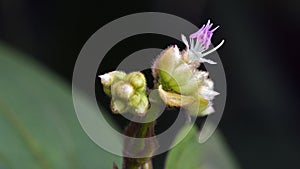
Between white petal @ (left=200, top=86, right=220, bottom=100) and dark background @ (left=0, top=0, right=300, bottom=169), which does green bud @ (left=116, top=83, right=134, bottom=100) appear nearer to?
white petal @ (left=200, top=86, right=220, bottom=100)

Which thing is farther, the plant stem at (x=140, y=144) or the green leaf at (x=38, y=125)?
the green leaf at (x=38, y=125)

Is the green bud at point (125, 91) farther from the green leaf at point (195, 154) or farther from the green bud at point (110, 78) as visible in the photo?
the green leaf at point (195, 154)

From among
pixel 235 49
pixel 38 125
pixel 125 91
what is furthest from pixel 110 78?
pixel 235 49

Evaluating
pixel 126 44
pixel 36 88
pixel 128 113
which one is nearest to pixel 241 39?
pixel 126 44

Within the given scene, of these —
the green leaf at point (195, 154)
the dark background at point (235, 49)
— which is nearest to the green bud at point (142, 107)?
the green leaf at point (195, 154)

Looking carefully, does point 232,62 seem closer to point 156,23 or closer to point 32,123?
point 156,23

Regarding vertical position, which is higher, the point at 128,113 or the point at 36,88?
the point at 36,88

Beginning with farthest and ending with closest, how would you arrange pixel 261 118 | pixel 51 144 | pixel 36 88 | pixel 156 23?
1. pixel 261 118
2. pixel 156 23
3. pixel 36 88
4. pixel 51 144

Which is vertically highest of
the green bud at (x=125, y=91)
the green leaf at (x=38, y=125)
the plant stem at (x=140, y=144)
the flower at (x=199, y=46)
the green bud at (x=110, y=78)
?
the green leaf at (x=38, y=125)
